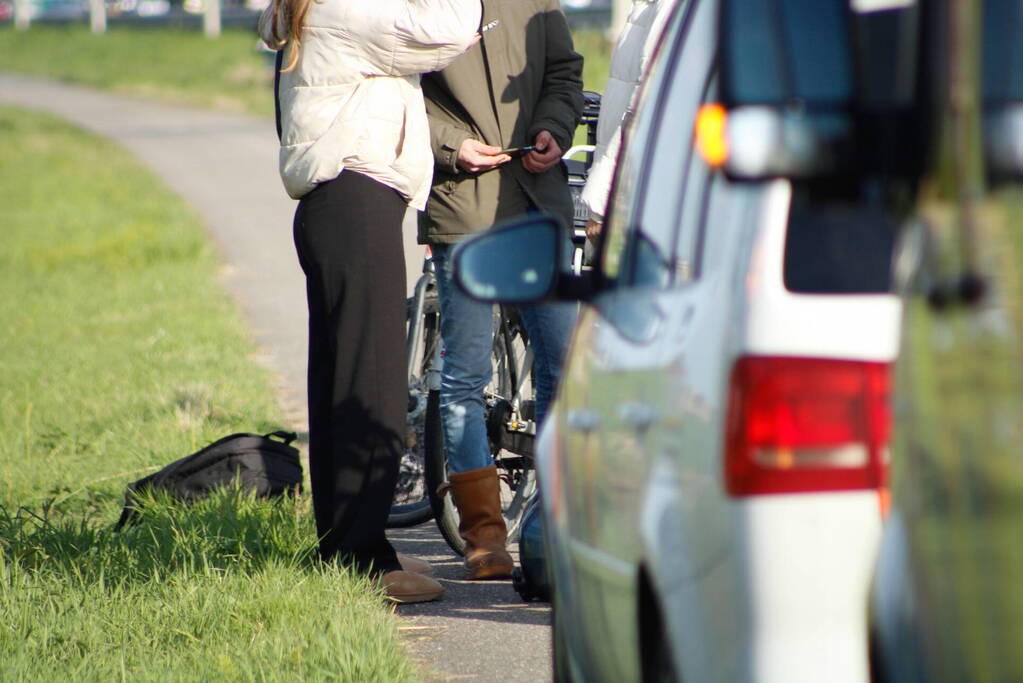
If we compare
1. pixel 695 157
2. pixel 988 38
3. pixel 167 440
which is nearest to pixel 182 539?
pixel 167 440

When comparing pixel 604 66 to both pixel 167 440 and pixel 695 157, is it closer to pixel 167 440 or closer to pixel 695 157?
pixel 167 440

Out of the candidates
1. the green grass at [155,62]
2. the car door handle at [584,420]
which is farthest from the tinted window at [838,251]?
the green grass at [155,62]

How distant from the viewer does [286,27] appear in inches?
163

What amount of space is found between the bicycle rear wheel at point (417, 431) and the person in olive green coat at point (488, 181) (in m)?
0.41

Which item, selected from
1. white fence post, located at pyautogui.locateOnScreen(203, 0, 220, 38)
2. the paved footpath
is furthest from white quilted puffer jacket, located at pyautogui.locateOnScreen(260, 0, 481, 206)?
white fence post, located at pyautogui.locateOnScreen(203, 0, 220, 38)

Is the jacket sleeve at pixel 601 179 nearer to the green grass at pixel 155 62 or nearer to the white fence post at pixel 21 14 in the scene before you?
the green grass at pixel 155 62

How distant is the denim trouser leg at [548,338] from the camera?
4.62m

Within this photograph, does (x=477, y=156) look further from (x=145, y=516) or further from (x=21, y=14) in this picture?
(x=21, y=14)

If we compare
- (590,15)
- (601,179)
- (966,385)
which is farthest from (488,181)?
(590,15)

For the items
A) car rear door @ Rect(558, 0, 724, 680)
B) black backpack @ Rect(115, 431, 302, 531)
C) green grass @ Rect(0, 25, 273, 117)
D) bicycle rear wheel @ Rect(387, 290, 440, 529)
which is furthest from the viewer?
green grass @ Rect(0, 25, 273, 117)

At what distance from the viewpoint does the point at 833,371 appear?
1625 mm

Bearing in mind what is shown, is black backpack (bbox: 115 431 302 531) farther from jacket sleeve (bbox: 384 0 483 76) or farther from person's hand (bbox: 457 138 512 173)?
jacket sleeve (bbox: 384 0 483 76)

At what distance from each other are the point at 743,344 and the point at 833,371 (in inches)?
3.8

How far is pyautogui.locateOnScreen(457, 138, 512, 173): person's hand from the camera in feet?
14.9
